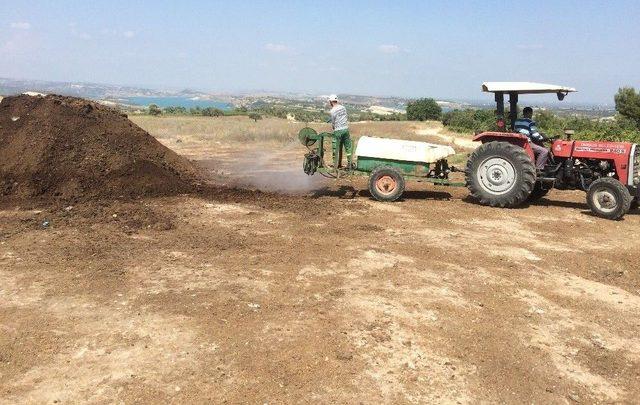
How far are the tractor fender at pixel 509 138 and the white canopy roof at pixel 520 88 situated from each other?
82cm

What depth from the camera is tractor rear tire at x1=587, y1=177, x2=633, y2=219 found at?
866 centimetres

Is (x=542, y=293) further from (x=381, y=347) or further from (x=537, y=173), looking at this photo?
(x=537, y=173)

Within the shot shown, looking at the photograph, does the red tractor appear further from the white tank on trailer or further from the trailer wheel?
the trailer wheel

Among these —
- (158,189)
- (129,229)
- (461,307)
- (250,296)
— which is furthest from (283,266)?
(158,189)

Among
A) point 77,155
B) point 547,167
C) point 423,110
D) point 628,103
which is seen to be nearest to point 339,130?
point 547,167

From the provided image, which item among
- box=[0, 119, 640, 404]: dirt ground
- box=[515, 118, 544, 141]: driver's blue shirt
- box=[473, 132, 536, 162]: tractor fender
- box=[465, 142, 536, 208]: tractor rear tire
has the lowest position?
box=[0, 119, 640, 404]: dirt ground

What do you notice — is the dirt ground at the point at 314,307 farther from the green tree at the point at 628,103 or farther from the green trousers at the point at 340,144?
the green tree at the point at 628,103

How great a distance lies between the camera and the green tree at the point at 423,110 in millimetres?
47375

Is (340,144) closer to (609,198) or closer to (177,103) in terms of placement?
(609,198)

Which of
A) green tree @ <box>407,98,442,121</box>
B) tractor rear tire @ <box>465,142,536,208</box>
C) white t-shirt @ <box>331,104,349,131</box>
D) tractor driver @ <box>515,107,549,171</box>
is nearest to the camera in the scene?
tractor rear tire @ <box>465,142,536,208</box>

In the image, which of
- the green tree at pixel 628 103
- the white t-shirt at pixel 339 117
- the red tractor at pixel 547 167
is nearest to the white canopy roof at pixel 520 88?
the red tractor at pixel 547 167

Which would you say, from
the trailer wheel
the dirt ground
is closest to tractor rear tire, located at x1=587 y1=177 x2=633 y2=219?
the dirt ground

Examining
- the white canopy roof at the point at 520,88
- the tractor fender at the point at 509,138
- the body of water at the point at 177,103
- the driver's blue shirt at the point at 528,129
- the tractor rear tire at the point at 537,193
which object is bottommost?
the tractor rear tire at the point at 537,193

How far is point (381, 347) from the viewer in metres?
4.32
